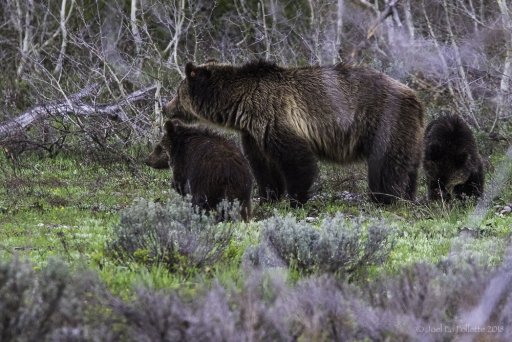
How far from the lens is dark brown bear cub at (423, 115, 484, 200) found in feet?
37.2

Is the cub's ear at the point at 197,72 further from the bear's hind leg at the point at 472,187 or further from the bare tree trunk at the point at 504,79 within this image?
the bare tree trunk at the point at 504,79

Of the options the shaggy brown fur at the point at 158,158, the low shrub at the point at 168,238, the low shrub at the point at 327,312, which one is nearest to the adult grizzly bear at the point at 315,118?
the shaggy brown fur at the point at 158,158

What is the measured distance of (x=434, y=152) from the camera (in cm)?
1159

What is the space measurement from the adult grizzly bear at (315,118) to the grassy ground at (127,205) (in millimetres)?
464

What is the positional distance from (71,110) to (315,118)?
4965 millimetres

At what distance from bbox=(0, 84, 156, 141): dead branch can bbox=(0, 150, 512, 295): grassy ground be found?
731mm

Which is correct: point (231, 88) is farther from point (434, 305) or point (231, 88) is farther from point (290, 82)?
point (434, 305)

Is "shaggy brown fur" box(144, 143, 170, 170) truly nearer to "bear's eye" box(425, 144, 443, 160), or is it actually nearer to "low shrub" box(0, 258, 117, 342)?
"bear's eye" box(425, 144, 443, 160)

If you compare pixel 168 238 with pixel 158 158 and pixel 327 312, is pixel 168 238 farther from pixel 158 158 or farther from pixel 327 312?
pixel 158 158

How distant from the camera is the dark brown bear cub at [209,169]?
8844mm

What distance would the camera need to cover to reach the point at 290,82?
11078mm

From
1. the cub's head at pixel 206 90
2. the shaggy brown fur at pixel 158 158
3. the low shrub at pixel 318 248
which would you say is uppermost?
the cub's head at pixel 206 90

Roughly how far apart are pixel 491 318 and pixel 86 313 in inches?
88.7

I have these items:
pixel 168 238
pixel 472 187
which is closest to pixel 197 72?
pixel 472 187
